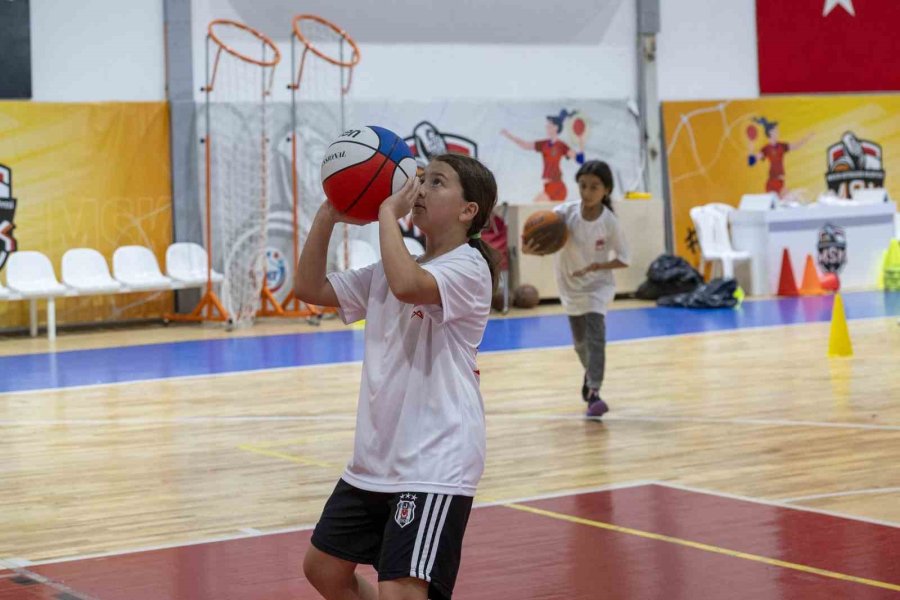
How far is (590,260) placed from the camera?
9.12m

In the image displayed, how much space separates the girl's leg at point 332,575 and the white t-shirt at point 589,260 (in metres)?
5.39

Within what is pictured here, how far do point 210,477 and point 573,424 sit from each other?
264 cm

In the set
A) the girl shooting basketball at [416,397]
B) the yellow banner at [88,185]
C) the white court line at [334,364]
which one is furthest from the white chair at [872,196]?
the girl shooting basketball at [416,397]

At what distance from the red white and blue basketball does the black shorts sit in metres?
0.80

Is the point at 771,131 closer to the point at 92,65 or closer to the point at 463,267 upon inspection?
the point at 92,65

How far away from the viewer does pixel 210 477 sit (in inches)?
300

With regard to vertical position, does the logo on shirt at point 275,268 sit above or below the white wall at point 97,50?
below

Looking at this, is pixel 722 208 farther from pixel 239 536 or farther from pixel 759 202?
pixel 239 536

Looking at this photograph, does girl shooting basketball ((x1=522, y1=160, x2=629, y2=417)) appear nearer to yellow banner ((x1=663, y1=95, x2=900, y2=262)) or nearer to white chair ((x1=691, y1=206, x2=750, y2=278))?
white chair ((x1=691, y1=206, x2=750, y2=278))

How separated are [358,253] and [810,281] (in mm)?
6362

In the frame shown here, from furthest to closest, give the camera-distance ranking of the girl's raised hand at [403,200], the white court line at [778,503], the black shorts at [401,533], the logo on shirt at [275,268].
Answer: the logo on shirt at [275,268], the white court line at [778,503], the girl's raised hand at [403,200], the black shorts at [401,533]

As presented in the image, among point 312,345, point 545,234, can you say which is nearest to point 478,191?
point 545,234

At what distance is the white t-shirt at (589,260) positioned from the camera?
908cm

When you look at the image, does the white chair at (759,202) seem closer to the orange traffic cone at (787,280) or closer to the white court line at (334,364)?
the orange traffic cone at (787,280)
